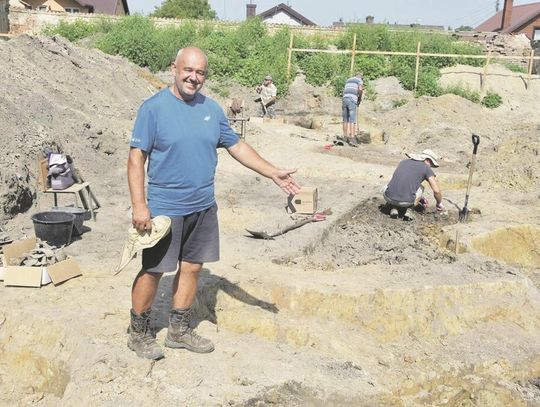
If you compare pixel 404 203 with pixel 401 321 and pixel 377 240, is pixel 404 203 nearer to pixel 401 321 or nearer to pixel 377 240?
pixel 377 240

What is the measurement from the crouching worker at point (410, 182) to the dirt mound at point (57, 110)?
197 inches

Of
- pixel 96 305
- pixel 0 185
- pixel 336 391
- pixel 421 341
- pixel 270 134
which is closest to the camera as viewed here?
pixel 336 391

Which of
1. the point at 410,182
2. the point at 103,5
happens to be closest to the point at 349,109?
the point at 410,182

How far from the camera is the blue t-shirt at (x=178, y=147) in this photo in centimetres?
377

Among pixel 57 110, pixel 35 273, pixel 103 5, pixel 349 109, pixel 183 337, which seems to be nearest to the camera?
pixel 183 337

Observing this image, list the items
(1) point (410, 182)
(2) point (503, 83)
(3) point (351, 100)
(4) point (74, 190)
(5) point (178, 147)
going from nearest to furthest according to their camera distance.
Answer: (5) point (178, 147)
(4) point (74, 190)
(1) point (410, 182)
(3) point (351, 100)
(2) point (503, 83)

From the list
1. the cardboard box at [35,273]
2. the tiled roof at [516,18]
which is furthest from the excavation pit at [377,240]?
the tiled roof at [516,18]

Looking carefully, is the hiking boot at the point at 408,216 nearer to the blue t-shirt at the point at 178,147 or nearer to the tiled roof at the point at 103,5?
the blue t-shirt at the point at 178,147

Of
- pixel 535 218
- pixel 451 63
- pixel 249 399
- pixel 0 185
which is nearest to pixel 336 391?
pixel 249 399

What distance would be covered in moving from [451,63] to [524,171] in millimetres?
14112

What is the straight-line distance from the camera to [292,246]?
757cm

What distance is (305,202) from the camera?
8.91 meters

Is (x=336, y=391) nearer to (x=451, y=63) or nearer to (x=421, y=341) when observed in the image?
(x=421, y=341)

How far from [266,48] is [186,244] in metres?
23.0
